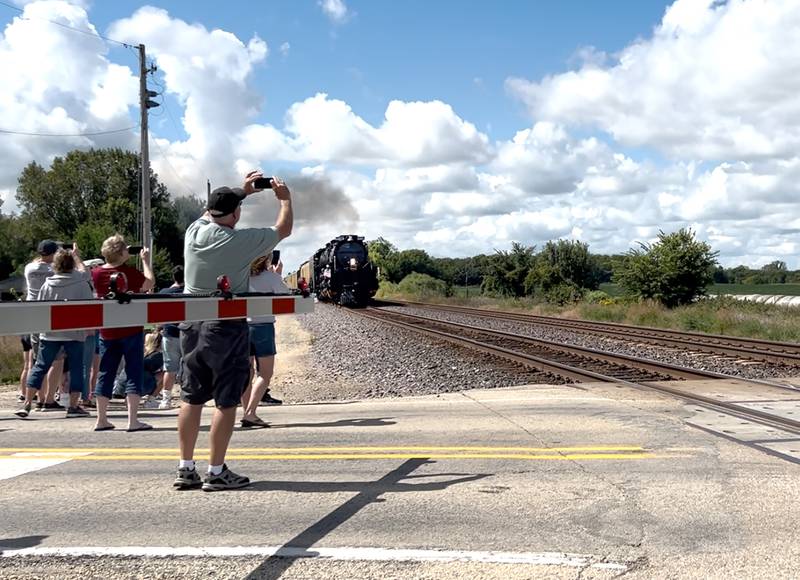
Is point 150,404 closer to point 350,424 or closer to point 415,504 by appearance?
point 350,424

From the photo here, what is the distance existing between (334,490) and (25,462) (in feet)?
8.00

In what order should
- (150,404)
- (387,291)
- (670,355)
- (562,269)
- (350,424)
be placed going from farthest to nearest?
(387,291)
(562,269)
(670,355)
(150,404)
(350,424)

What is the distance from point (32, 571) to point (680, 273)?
3401 cm

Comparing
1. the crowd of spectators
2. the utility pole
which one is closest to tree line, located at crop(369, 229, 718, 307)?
the utility pole

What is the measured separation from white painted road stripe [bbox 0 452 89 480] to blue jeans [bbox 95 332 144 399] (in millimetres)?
1107

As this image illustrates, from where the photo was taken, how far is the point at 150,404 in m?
9.17

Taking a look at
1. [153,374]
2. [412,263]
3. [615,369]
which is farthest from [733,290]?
[412,263]

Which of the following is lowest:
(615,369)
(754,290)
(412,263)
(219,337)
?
(615,369)

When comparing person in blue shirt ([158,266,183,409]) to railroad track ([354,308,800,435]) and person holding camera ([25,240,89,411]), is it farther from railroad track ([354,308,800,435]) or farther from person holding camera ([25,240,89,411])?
railroad track ([354,308,800,435])

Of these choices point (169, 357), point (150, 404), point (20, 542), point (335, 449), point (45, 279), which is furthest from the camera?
point (169, 357)

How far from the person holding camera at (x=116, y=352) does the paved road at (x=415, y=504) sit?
0.25 metres

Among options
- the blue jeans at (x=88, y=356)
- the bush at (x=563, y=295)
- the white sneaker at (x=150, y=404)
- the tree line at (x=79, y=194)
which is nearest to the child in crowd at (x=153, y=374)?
the white sneaker at (x=150, y=404)

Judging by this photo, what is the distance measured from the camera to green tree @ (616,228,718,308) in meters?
34.4

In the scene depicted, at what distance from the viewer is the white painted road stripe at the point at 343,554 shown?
3.56 metres
